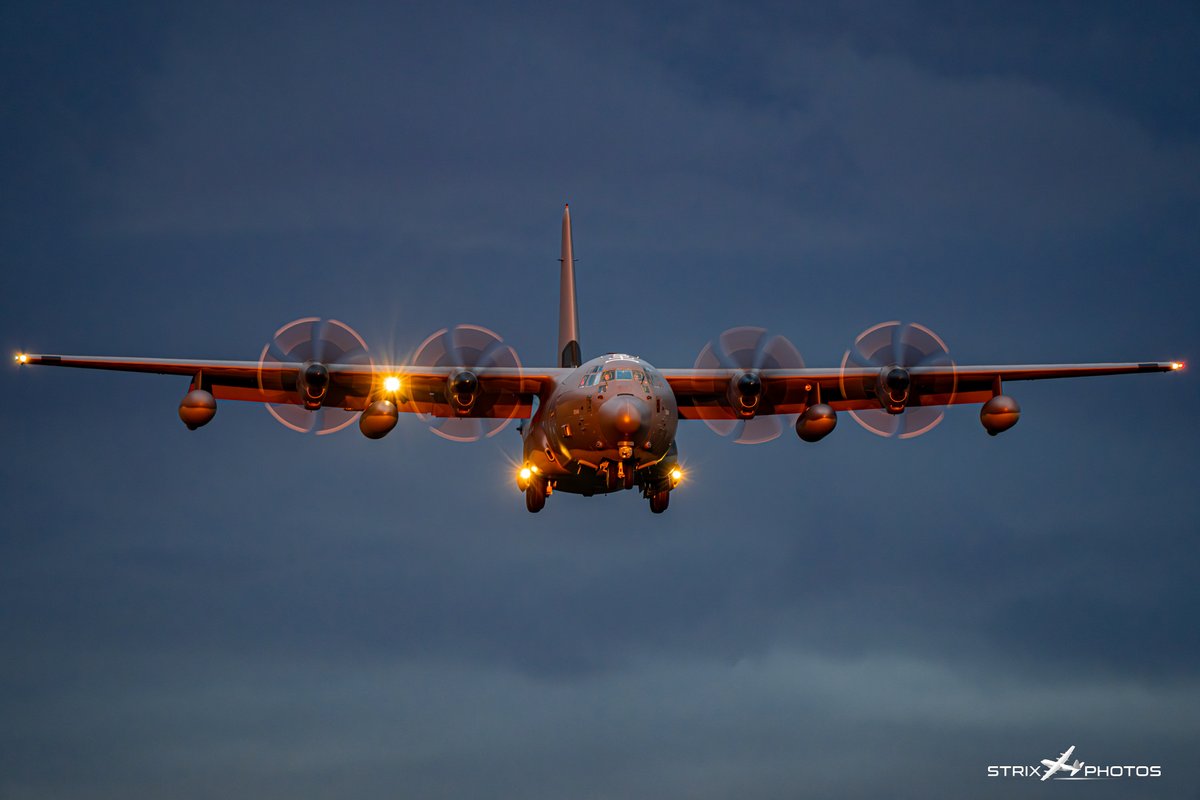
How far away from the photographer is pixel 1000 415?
32406 millimetres

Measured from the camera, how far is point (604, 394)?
29.2 meters

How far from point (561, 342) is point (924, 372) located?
44.8ft

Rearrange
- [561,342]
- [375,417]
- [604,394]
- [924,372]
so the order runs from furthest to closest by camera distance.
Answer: [561,342] → [924,372] → [375,417] → [604,394]

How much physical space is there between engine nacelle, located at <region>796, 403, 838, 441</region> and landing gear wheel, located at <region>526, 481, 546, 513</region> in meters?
7.97

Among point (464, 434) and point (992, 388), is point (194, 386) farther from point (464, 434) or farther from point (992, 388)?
point (992, 388)

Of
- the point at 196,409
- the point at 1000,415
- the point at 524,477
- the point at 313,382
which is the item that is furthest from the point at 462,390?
the point at 1000,415

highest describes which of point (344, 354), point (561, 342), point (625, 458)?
point (561, 342)

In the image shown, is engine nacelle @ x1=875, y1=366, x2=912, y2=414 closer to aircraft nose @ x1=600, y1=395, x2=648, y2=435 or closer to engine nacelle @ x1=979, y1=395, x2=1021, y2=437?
engine nacelle @ x1=979, y1=395, x2=1021, y2=437

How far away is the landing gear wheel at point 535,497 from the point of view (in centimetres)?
3522

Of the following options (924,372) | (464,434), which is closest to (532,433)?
(464,434)

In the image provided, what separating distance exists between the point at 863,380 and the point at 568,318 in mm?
12109

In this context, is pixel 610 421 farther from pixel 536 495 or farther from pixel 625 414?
pixel 536 495

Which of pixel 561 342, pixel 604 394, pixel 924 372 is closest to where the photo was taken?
pixel 604 394

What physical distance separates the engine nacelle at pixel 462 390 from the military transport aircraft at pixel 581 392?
0.04 metres
